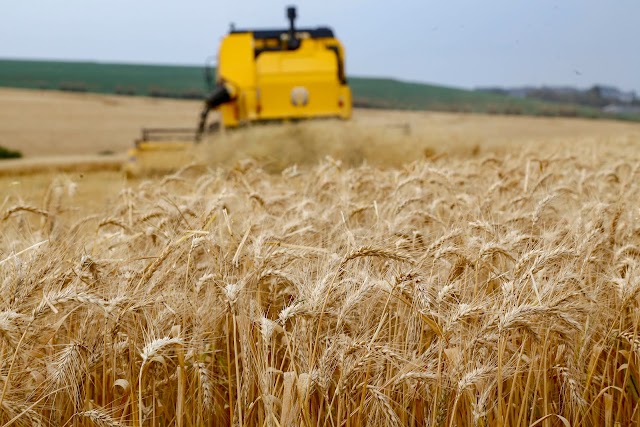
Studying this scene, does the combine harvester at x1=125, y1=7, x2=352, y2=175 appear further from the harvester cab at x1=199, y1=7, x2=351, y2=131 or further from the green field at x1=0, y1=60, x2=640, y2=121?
the green field at x1=0, y1=60, x2=640, y2=121

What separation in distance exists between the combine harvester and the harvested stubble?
9.26 meters

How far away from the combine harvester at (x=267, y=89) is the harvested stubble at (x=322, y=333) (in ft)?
30.4

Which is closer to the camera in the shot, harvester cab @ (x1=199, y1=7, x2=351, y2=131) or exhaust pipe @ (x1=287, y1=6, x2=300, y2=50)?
harvester cab @ (x1=199, y1=7, x2=351, y2=131)

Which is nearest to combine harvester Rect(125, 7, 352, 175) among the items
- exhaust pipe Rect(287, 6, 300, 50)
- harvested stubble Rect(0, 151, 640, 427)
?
exhaust pipe Rect(287, 6, 300, 50)

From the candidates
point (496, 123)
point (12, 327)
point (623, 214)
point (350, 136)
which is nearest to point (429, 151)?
point (350, 136)

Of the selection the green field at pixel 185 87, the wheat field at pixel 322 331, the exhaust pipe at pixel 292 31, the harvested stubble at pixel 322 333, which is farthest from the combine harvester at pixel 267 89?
the green field at pixel 185 87

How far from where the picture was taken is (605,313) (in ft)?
8.29

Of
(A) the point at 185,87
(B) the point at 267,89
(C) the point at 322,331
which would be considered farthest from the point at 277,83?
(A) the point at 185,87

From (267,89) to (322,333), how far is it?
1010cm

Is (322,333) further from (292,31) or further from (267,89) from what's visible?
(292,31)

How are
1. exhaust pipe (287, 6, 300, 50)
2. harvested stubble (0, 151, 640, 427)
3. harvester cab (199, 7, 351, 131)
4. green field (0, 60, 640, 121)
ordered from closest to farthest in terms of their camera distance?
1. harvested stubble (0, 151, 640, 427)
2. harvester cab (199, 7, 351, 131)
3. exhaust pipe (287, 6, 300, 50)
4. green field (0, 60, 640, 121)

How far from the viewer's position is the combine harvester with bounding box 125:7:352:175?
1205cm

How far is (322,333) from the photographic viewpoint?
2.24m

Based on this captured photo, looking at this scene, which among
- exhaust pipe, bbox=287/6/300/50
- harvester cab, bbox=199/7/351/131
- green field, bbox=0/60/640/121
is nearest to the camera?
harvester cab, bbox=199/7/351/131
